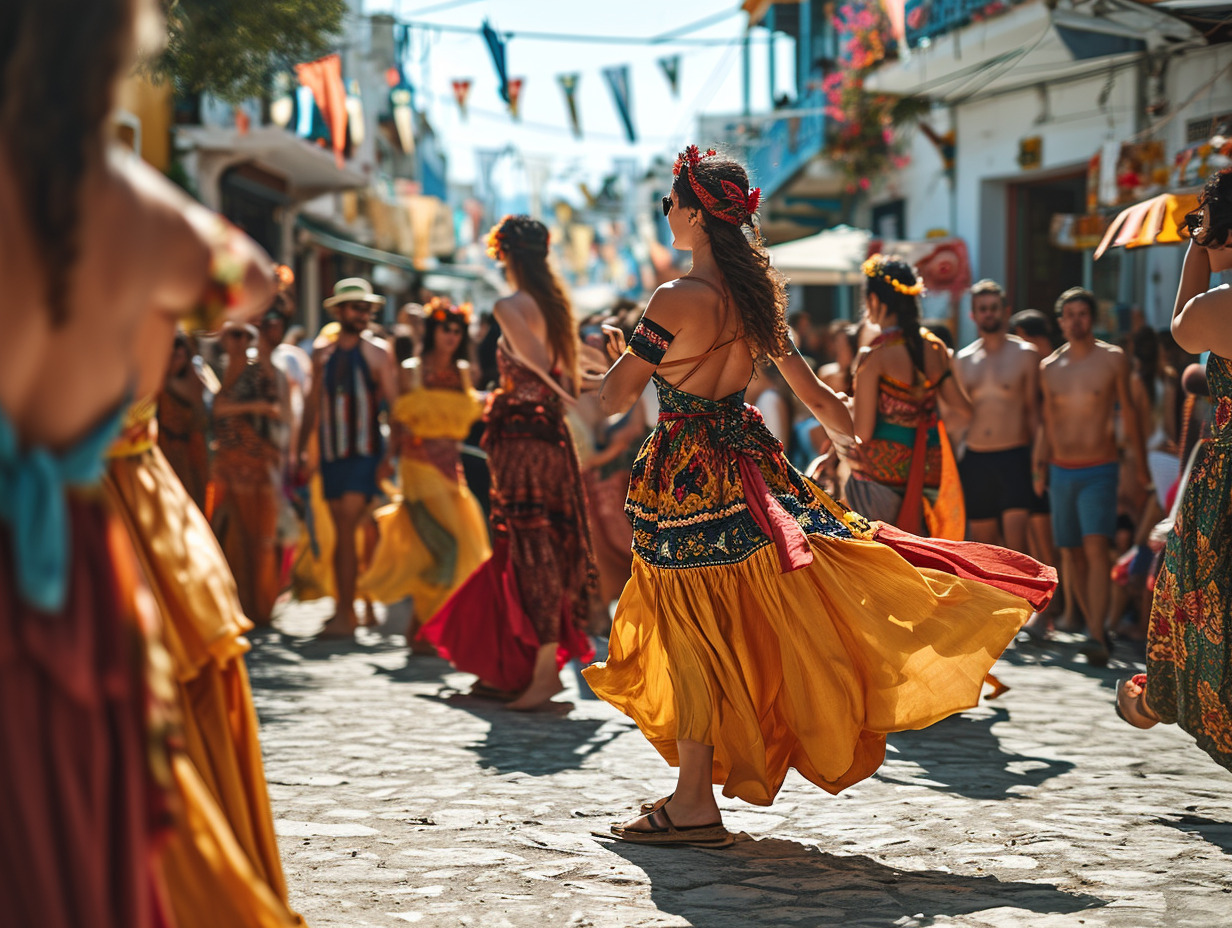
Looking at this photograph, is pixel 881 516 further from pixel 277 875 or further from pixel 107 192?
pixel 107 192

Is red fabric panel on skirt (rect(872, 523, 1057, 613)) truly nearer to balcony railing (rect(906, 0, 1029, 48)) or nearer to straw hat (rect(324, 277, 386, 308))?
straw hat (rect(324, 277, 386, 308))

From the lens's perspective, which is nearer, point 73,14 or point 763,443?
point 73,14

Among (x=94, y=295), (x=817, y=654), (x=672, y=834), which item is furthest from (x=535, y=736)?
(x=94, y=295)

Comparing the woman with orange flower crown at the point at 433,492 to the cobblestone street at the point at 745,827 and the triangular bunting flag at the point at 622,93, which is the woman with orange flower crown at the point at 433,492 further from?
the triangular bunting flag at the point at 622,93

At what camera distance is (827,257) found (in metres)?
16.2

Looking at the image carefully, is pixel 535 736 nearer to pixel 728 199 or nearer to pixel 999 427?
pixel 728 199

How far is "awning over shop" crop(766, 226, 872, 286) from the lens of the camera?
15.9 meters

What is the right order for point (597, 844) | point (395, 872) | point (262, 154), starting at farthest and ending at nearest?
point (262, 154) < point (597, 844) < point (395, 872)

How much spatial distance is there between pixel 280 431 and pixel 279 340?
68 centimetres

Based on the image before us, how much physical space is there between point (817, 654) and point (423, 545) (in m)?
4.98

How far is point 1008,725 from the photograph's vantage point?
260 inches

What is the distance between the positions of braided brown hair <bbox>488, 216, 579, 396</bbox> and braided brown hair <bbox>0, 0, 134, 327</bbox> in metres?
4.89

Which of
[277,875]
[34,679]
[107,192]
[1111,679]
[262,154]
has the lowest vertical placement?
[1111,679]

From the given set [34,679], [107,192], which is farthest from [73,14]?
[34,679]
